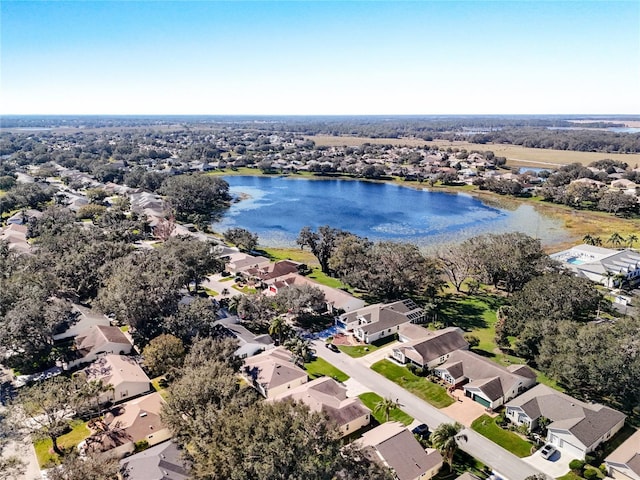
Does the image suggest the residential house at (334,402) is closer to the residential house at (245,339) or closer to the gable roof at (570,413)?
the residential house at (245,339)

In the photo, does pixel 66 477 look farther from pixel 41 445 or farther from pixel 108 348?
pixel 108 348

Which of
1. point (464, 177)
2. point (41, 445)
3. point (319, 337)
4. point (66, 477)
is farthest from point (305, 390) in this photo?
point (464, 177)

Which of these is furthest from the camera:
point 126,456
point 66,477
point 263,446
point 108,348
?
point 108,348

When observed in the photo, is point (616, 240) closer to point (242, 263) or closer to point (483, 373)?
point (483, 373)

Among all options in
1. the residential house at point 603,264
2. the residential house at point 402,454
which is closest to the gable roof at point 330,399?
the residential house at point 402,454

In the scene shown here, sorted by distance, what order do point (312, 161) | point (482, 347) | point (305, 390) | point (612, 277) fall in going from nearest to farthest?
point (305, 390), point (482, 347), point (612, 277), point (312, 161)

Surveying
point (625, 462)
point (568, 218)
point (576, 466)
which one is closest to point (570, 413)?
point (576, 466)

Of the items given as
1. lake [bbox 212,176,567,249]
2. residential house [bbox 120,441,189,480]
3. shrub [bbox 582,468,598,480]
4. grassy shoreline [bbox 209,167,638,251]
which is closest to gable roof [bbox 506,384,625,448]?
shrub [bbox 582,468,598,480]
